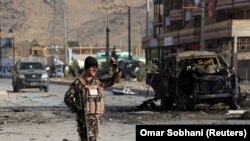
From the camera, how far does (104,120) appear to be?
1808cm

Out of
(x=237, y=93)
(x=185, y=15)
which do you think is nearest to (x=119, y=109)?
(x=237, y=93)

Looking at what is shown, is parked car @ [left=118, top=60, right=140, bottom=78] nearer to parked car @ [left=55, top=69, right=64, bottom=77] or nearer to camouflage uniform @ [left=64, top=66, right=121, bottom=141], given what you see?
parked car @ [left=55, top=69, right=64, bottom=77]

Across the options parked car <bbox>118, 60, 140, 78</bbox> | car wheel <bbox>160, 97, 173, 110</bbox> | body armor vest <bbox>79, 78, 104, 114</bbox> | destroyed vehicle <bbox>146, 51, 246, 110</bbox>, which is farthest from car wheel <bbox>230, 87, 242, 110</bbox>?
parked car <bbox>118, 60, 140, 78</bbox>

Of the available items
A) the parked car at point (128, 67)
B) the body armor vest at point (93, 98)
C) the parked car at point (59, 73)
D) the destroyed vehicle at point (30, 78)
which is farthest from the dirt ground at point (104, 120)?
the parked car at point (59, 73)

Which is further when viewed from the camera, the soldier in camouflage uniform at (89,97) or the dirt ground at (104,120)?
the dirt ground at (104,120)

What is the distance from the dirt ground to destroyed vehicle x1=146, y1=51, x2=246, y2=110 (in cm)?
46

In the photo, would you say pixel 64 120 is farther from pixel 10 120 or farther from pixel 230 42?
pixel 230 42

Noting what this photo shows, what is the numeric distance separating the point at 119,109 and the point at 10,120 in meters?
5.16

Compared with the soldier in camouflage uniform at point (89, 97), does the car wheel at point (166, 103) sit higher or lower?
lower

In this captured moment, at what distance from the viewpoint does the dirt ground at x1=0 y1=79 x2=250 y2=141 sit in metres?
14.2

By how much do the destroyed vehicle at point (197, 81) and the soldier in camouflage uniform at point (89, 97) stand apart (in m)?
12.4

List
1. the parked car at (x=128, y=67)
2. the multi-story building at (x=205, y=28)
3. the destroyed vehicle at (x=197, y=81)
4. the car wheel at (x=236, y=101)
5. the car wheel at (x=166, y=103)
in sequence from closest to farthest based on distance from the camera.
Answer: the destroyed vehicle at (x=197, y=81) < the car wheel at (x=236, y=101) < the car wheel at (x=166, y=103) < the parked car at (x=128, y=67) < the multi-story building at (x=205, y=28)

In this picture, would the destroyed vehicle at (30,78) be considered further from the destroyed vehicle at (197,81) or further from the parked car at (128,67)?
the parked car at (128,67)

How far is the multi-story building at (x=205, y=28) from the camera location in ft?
202
